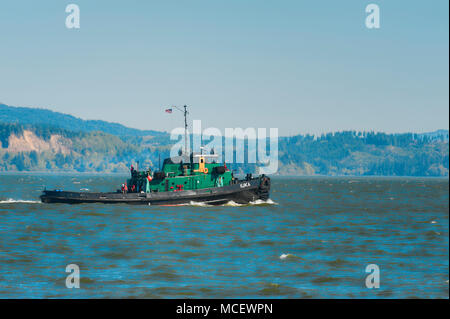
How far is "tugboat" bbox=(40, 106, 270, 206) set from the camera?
213 ft

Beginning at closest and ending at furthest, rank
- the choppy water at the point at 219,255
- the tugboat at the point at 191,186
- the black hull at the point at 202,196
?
the choppy water at the point at 219,255 → the black hull at the point at 202,196 → the tugboat at the point at 191,186

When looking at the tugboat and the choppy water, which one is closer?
the choppy water

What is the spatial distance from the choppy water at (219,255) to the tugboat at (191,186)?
631cm

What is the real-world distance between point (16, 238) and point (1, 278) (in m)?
14.1

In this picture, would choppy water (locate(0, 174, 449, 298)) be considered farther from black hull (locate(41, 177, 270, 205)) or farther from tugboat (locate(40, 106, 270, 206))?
tugboat (locate(40, 106, 270, 206))

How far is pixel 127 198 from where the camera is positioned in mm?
66500

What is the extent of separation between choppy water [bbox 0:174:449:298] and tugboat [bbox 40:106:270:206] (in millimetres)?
6314

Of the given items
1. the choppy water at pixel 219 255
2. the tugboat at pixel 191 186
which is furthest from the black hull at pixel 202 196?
the choppy water at pixel 219 255

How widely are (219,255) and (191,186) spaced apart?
3205 centimetres

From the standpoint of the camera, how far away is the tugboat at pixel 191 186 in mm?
65062

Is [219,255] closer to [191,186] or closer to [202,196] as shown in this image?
[202,196]

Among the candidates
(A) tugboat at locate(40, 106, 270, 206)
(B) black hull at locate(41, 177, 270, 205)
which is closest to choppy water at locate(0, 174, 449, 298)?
(B) black hull at locate(41, 177, 270, 205)

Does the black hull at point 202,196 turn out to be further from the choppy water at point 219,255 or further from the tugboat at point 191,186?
the choppy water at point 219,255
